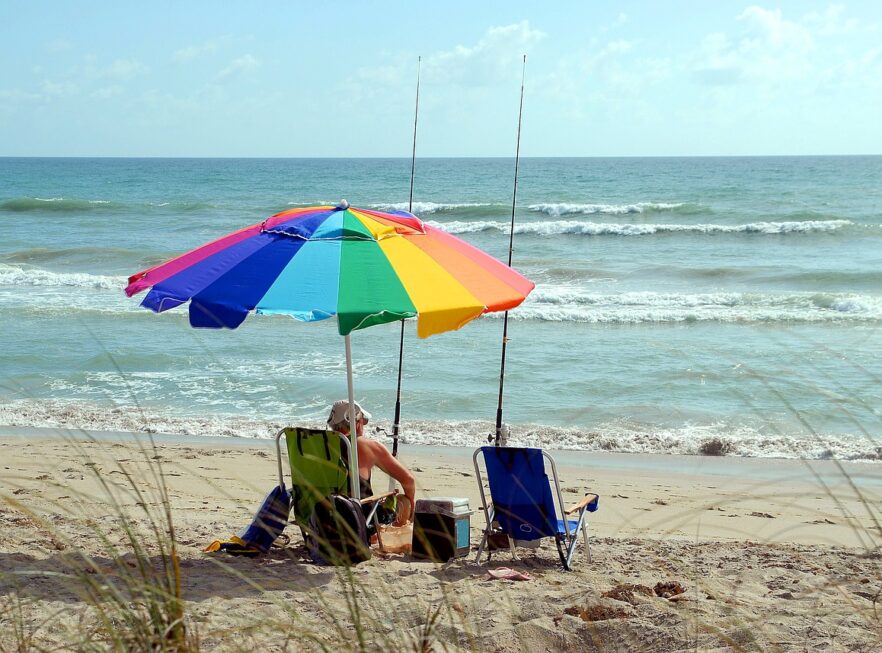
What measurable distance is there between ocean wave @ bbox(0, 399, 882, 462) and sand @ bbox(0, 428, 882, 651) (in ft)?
0.88

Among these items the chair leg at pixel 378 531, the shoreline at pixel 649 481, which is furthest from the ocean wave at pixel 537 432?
the chair leg at pixel 378 531

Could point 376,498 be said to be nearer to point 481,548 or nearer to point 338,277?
point 481,548

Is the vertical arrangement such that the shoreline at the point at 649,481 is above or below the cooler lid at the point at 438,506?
below

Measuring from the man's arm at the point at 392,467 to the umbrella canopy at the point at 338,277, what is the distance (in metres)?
1.18

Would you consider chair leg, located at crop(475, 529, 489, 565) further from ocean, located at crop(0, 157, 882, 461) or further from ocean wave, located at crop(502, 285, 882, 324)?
ocean wave, located at crop(502, 285, 882, 324)

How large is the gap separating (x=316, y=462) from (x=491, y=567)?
1067mm

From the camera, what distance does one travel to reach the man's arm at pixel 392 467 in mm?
5035

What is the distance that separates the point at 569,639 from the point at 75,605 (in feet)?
6.30

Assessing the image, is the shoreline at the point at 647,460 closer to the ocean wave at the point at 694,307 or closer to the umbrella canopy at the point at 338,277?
the umbrella canopy at the point at 338,277

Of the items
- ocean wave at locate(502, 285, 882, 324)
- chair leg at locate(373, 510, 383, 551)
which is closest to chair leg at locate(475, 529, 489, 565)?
chair leg at locate(373, 510, 383, 551)

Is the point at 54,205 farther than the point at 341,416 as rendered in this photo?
Yes

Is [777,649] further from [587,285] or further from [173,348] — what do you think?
[587,285]

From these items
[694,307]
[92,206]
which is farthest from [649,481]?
[92,206]

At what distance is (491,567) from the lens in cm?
487
